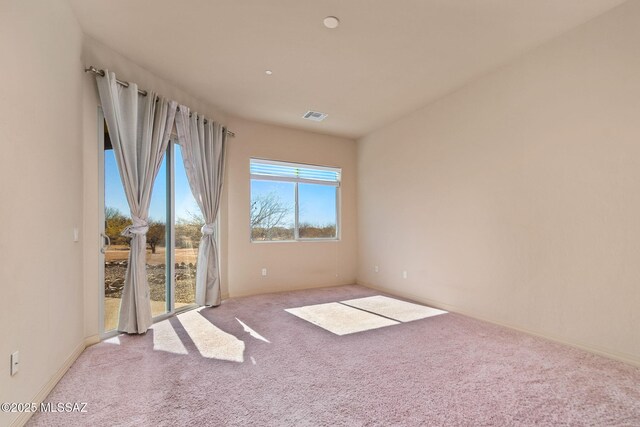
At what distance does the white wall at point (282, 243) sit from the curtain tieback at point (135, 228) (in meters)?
1.65

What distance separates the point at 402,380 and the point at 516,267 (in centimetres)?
200

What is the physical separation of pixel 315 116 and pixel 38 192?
3738mm

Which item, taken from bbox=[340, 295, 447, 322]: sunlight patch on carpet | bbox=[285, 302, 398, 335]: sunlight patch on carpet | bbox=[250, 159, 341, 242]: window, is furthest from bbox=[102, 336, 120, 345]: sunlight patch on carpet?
bbox=[340, 295, 447, 322]: sunlight patch on carpet

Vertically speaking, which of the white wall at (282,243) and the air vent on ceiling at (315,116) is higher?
the air vent on ceiling at (315,116)

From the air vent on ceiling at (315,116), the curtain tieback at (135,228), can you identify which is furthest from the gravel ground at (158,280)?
the air vent on ceiling at (315,116)

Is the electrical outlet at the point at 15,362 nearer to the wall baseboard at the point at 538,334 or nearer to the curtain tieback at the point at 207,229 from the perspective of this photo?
the curtain tieback at the point at 207,229

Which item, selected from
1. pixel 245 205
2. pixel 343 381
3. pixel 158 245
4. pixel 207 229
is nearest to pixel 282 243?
pixel 245 205

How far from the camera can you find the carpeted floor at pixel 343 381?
186 cm

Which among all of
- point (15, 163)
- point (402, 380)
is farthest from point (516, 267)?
point (15, 163)

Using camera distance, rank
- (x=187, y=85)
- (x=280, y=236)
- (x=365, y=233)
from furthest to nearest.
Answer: (x=365, y=233)
(x=280, y=236)
(x=187, y=85)

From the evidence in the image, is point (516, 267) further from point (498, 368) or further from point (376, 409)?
point (376, 409)

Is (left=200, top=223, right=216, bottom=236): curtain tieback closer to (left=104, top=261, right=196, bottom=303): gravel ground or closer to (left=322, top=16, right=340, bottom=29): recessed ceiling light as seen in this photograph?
Result: (left=104, top=261, right=196, bottom=303): gravel ground

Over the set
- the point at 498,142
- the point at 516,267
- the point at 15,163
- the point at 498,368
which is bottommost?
the point at 498,368

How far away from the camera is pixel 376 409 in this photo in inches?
76.2
